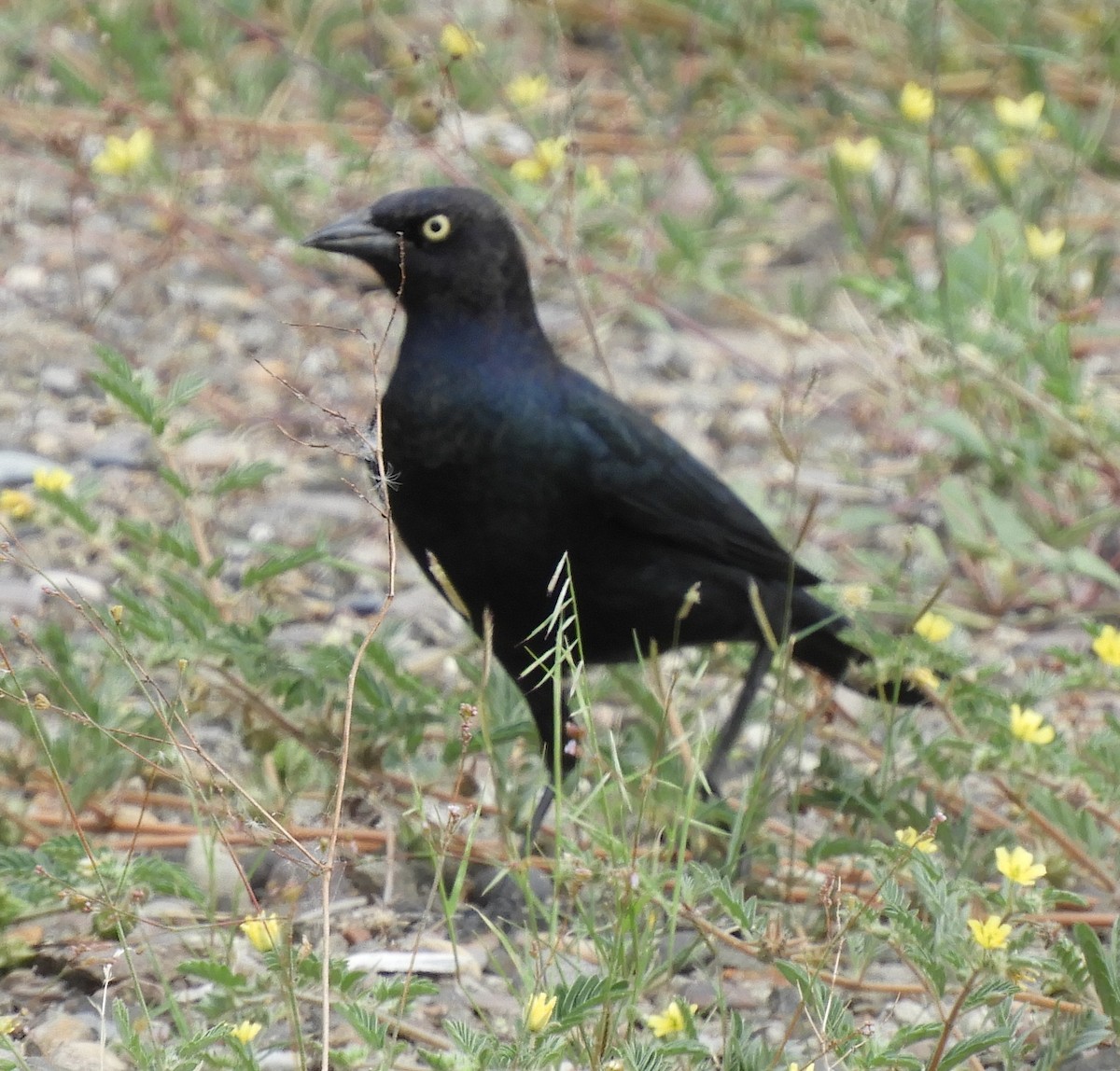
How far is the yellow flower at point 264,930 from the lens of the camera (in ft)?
7.68

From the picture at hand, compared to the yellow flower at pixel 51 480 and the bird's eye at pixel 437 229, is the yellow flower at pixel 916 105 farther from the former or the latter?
the yellow flower at pixel 51 480

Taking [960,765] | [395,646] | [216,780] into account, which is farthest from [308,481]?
[216,780]

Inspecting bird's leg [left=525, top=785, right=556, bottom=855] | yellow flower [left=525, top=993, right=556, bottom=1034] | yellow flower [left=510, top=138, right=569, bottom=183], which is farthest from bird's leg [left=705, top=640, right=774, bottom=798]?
yellow flower [left=525, top=993, right=556, bottom=1034]

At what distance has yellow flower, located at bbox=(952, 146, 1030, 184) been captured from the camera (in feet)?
18.1

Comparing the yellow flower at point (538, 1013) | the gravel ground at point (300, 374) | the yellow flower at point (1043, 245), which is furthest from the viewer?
the yellow flower at point (1043, 245)

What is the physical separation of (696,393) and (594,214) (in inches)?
24.6

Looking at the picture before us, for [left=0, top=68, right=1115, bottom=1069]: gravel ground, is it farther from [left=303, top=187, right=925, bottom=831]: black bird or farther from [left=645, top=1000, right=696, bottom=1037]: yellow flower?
[left=645, top=1000, right=696, bottom=1037]: yellow flower

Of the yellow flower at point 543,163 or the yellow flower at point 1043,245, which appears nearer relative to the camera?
the yellow flower at point 543,163

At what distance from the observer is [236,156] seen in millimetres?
5723

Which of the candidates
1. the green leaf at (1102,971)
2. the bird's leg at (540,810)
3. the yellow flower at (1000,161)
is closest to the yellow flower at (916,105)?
the yellow flower at (1000,161)

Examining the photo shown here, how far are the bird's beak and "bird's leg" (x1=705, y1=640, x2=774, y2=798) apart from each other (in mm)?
995

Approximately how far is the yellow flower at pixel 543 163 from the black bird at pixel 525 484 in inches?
29.6

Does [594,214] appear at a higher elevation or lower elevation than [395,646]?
higher

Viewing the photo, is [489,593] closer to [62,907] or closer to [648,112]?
[62,907]
